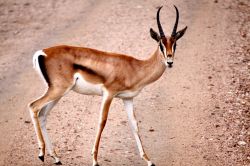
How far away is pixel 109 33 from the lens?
49.2 ft

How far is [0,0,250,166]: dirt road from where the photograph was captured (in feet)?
30.8

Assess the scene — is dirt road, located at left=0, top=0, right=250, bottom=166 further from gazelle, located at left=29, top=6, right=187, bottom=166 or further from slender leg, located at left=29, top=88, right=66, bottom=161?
gazelle, located at left=29, top=6, right=187, bottom=166

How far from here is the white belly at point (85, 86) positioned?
28.3 ft

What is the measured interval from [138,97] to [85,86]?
317cm

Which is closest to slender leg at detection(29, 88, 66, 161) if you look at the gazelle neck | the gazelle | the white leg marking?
the gazelle

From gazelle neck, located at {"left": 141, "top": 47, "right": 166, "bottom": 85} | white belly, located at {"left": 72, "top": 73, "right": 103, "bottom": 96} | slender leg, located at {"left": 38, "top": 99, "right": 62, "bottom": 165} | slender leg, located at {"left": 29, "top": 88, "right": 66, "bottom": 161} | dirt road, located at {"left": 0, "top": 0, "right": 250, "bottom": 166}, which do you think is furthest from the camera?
dirt road, located at {"left": 0, "top": 0, "right": 250, "bottom": 166}

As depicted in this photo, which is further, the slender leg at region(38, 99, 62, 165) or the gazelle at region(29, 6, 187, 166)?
the slender leg at region(38, 99, 62, 165)

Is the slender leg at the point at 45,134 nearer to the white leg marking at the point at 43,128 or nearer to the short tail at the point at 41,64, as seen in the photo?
the white leg marking at the point at 43,128

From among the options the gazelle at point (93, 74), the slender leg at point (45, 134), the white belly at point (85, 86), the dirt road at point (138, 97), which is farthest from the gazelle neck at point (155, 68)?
the slender leg at point (45, 134)

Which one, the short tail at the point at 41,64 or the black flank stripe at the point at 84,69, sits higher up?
the short tail at the point at 41,64

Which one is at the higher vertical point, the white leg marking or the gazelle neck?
the gazelle neck

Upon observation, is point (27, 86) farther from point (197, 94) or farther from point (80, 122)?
point (197, 94)

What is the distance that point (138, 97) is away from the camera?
38.3 ft

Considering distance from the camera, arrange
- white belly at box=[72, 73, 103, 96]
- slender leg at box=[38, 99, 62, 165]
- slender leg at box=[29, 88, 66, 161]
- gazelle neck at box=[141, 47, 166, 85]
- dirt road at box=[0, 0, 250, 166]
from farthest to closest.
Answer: dirt road at box=[0, 0, 250, 166] < gazelle neck at box=[141, 47, 166, 85] < slender leg at box=[38, 99, 62, 165] < white belly at box=[72, 73, 103, 96] < slender leg at box=[29, 88, 66, 161]
